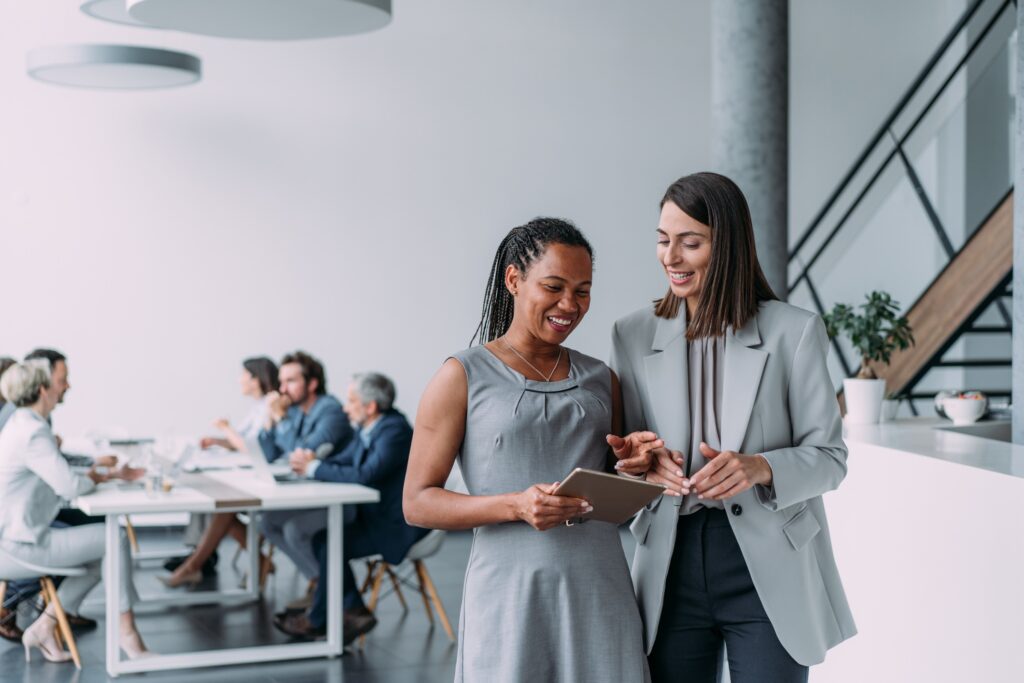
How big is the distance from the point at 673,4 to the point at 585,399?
27.5 feet

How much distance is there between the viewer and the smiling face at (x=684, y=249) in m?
2.35

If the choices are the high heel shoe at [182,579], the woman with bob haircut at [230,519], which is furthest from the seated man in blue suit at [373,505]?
the high heel shoe at [182,579]

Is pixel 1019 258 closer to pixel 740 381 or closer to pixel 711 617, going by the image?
pixel 740 381

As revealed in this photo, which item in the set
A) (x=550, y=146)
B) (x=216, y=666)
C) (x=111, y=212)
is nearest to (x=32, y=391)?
(x=216, y=666)

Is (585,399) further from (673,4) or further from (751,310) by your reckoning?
(673,4)

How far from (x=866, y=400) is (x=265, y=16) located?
9.59ft

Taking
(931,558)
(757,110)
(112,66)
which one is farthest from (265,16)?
(931,558)

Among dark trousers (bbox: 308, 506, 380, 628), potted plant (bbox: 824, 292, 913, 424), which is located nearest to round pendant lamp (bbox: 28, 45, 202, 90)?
dark trousers (bbox: 308, 506, 380, 628)

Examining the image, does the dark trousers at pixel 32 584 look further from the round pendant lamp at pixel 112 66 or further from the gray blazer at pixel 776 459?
the gray blazer at pixel 776 459

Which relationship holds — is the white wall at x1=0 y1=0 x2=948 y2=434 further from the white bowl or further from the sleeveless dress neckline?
the sleeveless dress neckline

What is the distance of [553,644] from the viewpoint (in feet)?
7.50

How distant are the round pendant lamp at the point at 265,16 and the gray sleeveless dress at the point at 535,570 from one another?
226 cm

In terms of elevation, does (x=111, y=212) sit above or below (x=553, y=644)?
above

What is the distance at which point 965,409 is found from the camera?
529 centimetres
